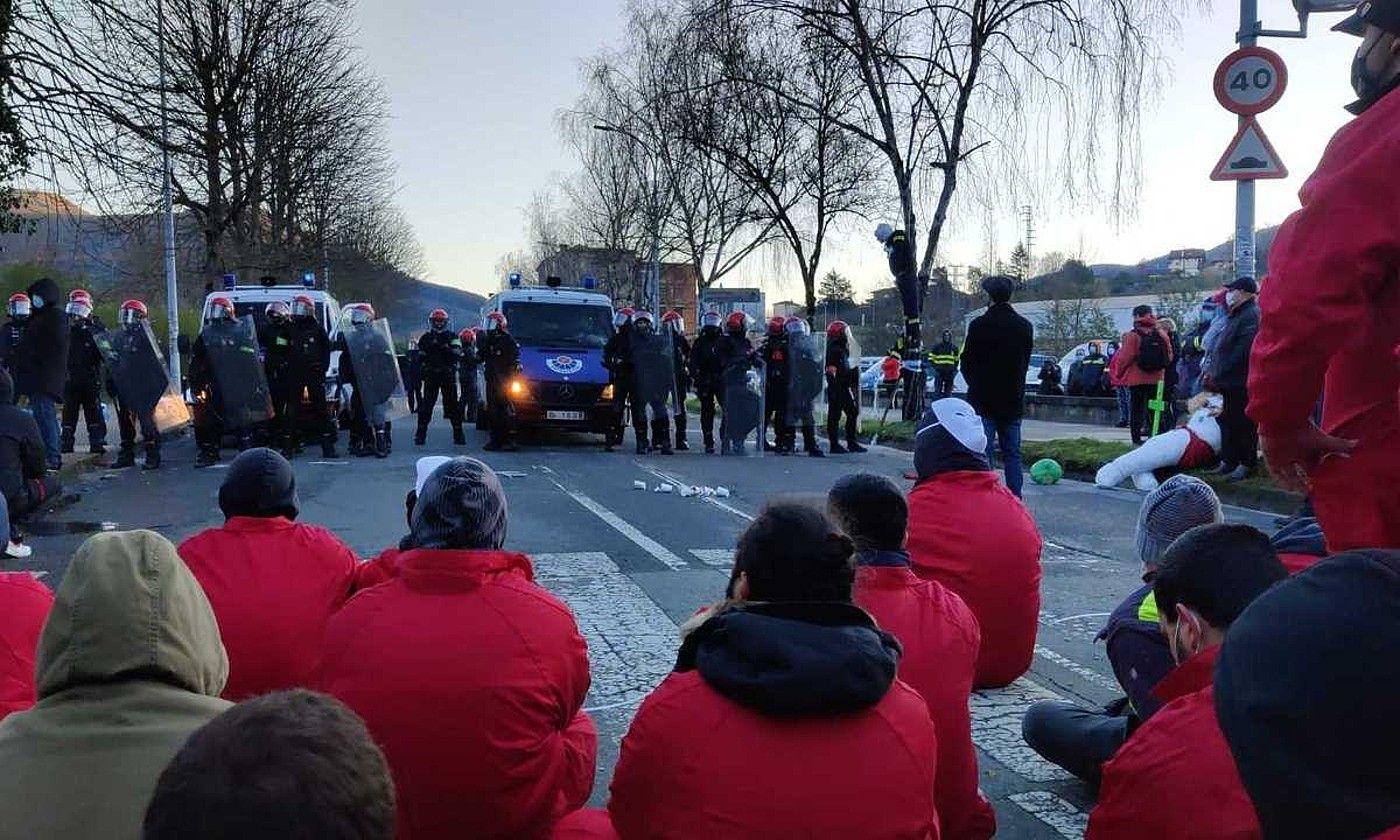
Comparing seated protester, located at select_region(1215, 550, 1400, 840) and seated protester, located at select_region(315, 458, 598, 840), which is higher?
seated protester, located at select_region(1215, 550, 1400, 840)

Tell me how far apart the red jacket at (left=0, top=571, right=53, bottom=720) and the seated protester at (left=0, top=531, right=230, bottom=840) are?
1.22m

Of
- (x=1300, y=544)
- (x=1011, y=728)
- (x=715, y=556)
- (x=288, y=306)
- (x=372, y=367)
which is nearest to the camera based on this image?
(x=1300, y=544)

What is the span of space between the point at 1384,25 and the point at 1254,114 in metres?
8.00

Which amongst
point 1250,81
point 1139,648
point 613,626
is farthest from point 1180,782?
point 1250,81

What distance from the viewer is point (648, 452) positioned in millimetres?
Result: 17312

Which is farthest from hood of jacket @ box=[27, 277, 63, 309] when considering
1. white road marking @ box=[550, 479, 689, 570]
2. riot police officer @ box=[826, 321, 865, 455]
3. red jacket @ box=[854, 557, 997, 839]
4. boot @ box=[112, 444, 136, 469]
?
red jacket @ box=[854, 557, 997, 839]

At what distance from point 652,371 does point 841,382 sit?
2859mm

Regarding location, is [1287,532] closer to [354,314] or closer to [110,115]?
[110,115]

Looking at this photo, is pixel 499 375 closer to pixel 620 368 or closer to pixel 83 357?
pixel 620 368

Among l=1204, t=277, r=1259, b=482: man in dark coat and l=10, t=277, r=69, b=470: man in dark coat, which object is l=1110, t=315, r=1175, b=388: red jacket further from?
l=10, t=277, r=69, b=470: man in dark coat

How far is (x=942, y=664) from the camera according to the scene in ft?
11.7

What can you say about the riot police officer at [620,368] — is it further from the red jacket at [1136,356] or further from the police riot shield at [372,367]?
the red jacket at [1136,356]

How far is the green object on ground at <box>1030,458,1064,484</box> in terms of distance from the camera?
528 inches

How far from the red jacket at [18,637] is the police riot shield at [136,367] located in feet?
40.3
